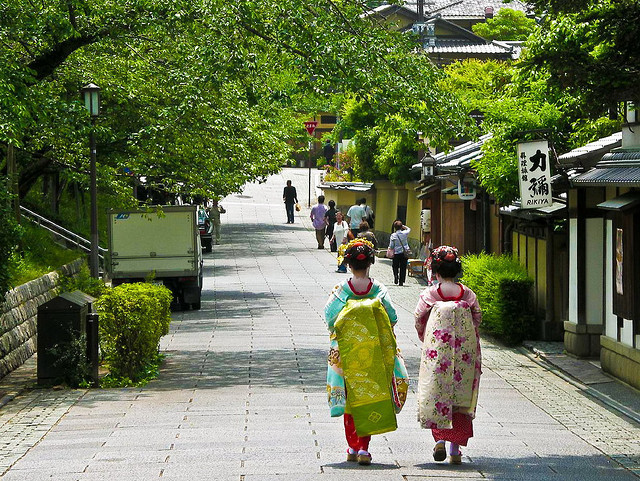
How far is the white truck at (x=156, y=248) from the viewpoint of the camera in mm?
23172

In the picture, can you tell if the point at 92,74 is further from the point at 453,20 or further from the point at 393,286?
the point at 453,20

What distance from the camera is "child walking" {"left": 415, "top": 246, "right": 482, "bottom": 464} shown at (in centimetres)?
835

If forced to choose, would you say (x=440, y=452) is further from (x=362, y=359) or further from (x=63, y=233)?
(x=63, y=233)

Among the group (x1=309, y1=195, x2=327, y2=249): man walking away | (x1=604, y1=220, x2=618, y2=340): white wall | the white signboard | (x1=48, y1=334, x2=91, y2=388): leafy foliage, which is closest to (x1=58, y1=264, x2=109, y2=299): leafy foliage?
(x1=48, y1=334, x2=91, y2=388): leafy foliage

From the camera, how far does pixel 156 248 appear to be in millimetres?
23297

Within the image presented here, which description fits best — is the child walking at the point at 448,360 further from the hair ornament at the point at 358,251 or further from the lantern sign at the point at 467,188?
the lantern sign at the point at 467,188

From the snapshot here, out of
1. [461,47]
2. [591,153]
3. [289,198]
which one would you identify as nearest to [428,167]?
[591,153]

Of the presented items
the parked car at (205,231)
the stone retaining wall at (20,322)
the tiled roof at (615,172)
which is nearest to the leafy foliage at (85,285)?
the stone retaining wall at (20,322)

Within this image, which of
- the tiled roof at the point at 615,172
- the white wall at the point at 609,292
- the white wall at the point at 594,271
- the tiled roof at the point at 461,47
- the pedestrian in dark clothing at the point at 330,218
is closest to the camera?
the tiled roof at the point at 615,172

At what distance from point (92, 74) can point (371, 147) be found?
2300 cm

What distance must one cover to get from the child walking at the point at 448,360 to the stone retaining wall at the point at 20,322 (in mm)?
6692

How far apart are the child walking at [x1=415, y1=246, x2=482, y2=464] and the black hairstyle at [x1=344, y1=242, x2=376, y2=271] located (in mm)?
568

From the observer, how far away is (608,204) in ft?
43.6

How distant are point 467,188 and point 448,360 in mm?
16854
